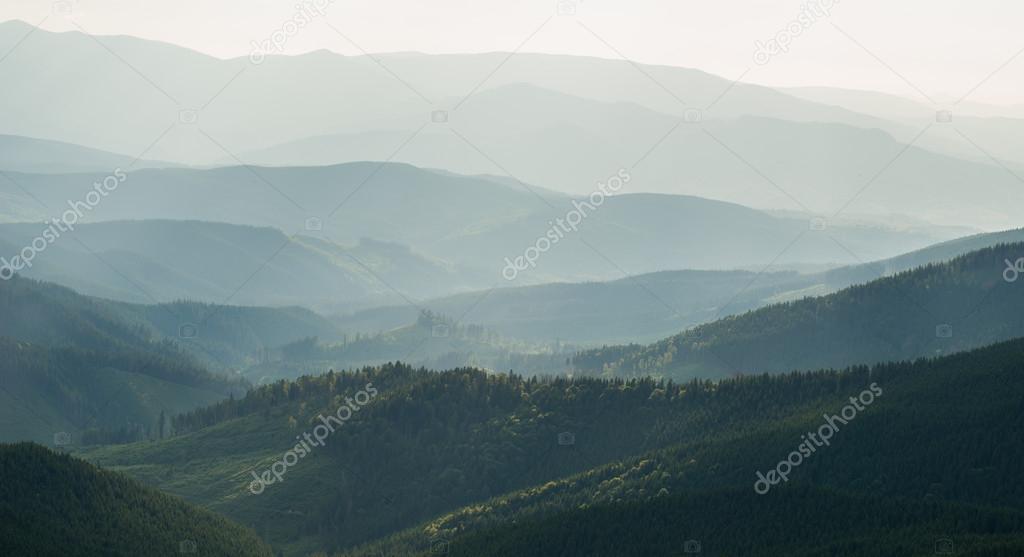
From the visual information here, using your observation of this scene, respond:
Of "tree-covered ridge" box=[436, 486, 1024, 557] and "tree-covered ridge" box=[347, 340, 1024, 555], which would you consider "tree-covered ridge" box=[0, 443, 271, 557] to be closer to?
"tree-covered ridge" box=[347, 340, 1024, 555]

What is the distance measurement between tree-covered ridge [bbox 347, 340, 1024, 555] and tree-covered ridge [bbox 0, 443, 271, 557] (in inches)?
1026

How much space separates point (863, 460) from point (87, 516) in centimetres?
9832

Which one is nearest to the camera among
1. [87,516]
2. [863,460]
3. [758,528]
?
[758,528]

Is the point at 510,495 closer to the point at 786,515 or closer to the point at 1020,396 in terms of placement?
the point at 786,515

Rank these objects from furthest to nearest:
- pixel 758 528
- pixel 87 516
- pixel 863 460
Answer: pixel 863 460 < pixel 87 516 < pixel 758 528

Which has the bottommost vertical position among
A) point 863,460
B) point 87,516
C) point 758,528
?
point 758,528

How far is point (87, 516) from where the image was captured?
148500 mm

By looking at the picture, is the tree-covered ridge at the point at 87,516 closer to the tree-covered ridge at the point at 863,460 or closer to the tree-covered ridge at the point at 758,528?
the tree-covered ridge at the point at 863,460

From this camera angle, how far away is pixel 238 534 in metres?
174

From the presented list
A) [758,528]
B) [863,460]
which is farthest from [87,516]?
[863,460]

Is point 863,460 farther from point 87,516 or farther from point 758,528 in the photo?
point 87,516

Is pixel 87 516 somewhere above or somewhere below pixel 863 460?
below

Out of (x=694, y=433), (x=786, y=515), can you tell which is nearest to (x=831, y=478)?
(x=786, y=515)

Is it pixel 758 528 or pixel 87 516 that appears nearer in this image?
pixel 758 528
